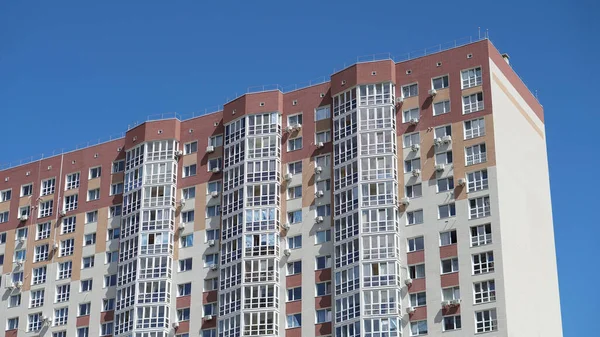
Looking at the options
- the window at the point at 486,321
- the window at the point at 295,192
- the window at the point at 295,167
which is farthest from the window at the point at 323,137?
the window at the point at 486,321

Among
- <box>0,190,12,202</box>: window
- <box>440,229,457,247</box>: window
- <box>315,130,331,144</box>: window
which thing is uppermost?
<box>0,190,12,202</box>: window

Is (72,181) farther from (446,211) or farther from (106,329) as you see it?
(446,211)

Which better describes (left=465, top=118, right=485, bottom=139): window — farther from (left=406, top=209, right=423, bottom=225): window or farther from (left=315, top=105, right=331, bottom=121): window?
(left=315, top=105, right=331, bottom=121): window

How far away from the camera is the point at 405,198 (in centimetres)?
10456

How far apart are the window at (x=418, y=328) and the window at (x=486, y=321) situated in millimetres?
4590

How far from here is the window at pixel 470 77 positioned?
346 ft

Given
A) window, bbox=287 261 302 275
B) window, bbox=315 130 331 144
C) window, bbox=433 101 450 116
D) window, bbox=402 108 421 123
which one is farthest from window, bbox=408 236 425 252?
window, bbox=315 130 331 144

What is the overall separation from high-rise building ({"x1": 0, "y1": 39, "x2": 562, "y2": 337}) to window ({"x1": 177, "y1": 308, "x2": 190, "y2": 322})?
A: 13 cm

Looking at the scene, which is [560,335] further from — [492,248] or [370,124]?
[370,124]

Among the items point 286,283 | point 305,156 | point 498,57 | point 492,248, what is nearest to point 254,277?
point 286,283

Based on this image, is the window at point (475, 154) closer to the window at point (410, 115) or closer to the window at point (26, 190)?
the window at point (410, 115)

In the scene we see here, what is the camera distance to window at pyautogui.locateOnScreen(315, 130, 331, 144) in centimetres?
11120

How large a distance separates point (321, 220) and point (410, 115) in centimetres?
1247

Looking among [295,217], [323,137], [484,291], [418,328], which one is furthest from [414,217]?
[323,137]
